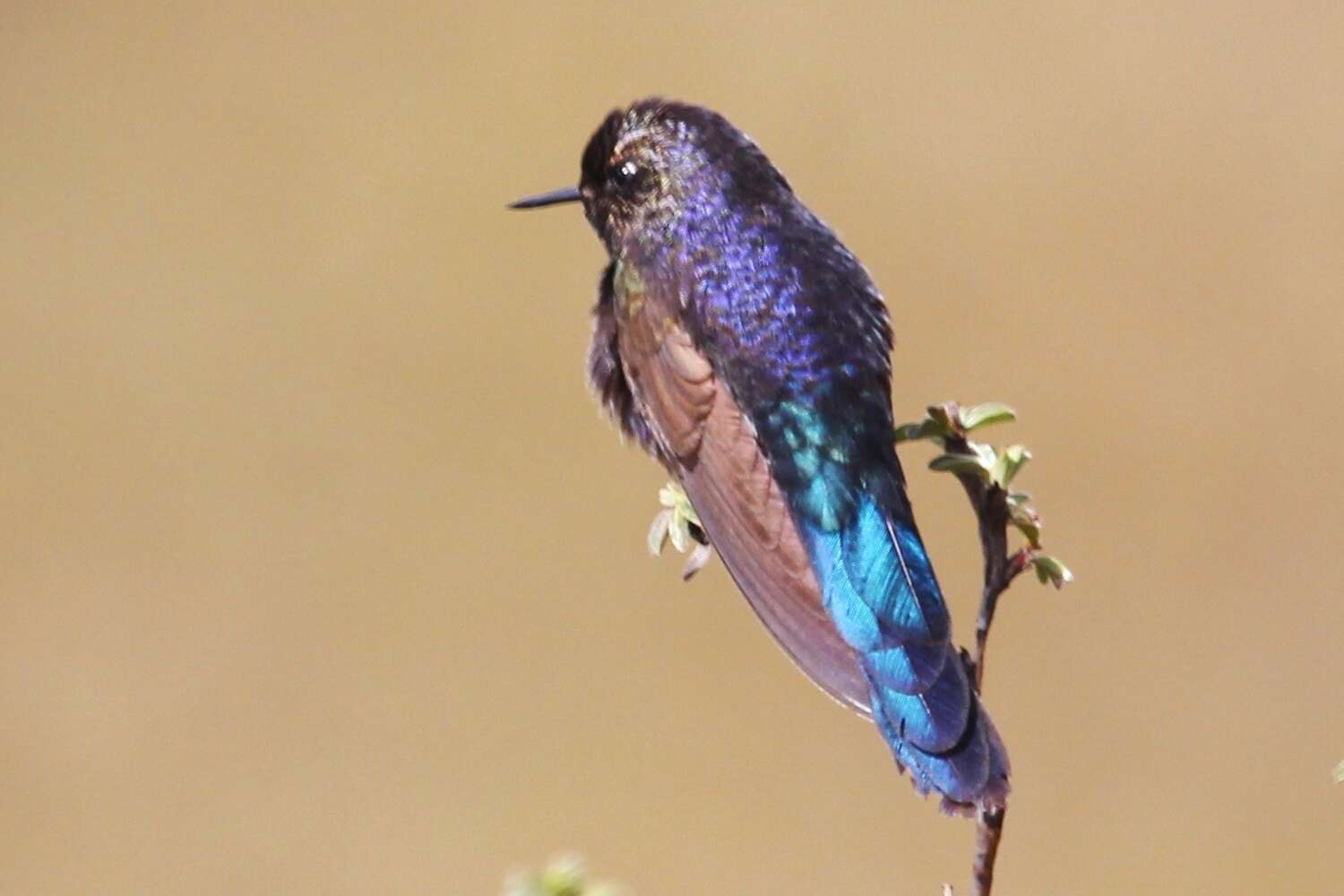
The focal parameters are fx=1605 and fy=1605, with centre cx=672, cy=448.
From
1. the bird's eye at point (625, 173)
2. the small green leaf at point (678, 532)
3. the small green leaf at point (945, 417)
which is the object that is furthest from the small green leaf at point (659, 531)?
the bird's eye at point (625, 173)

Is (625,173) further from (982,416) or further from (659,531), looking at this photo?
(982,416)

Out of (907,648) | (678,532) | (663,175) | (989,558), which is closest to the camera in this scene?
(989,558)

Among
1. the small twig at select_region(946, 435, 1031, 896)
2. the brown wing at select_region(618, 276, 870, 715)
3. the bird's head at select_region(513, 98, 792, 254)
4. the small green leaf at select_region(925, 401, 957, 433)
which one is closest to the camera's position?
the small twig at select_region(946, 435, 1031, 896)

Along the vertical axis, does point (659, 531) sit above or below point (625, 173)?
below

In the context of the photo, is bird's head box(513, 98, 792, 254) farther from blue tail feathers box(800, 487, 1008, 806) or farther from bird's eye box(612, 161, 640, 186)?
blue tail feathers box(800, 487, 1008, 806)

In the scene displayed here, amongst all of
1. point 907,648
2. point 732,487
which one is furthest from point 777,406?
point 907,648

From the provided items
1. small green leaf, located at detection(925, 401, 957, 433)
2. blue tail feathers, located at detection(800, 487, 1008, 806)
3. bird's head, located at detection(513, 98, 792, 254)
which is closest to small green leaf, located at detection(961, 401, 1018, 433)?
small green leaf, located at detection(925, 401, 957, 433)
